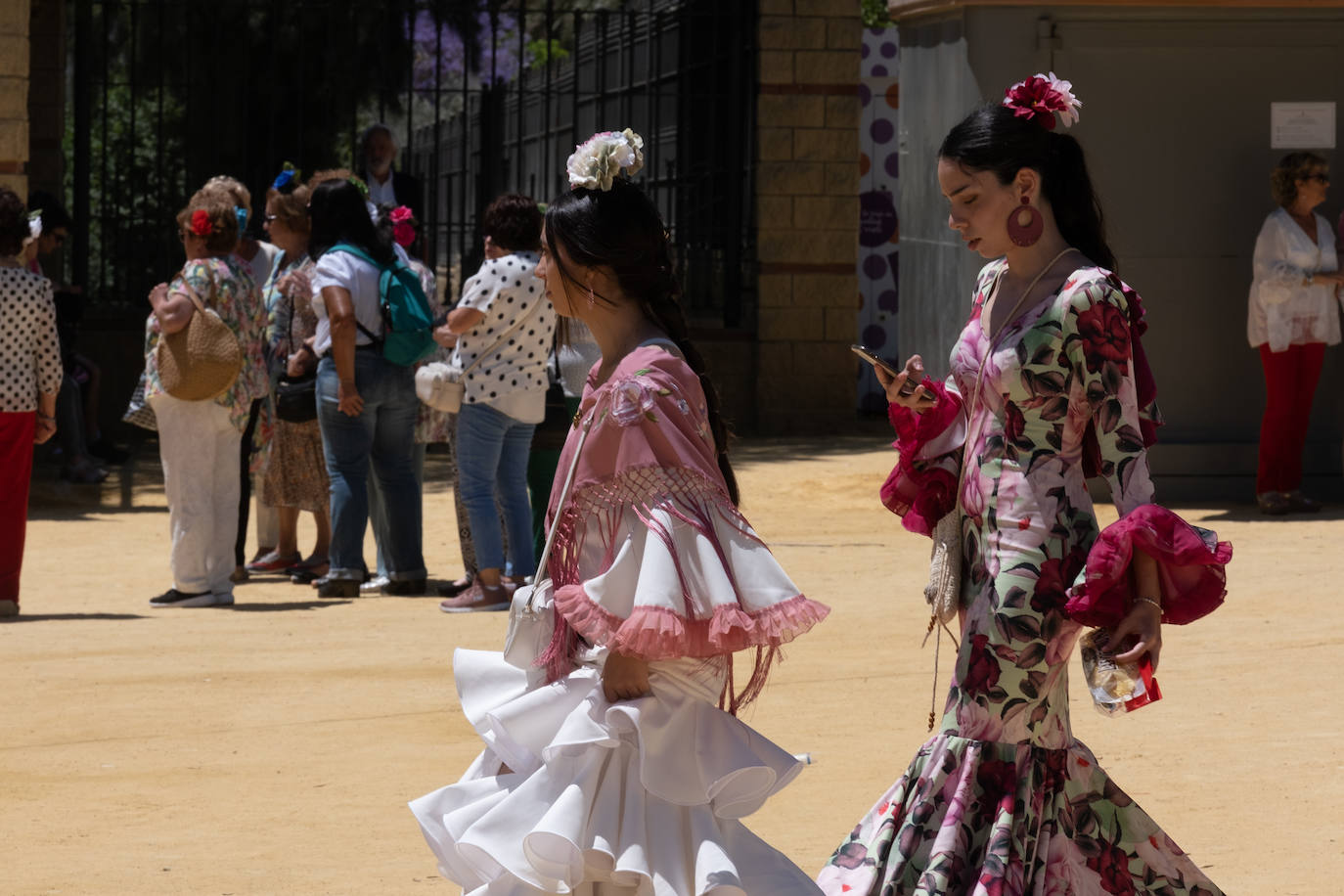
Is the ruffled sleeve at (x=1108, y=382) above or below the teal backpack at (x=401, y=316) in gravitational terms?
below

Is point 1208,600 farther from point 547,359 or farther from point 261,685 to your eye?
point 547,359

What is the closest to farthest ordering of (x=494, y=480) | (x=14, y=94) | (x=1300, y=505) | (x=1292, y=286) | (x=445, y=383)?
(x=445, y=383) → (x=494, y=480) → (x=1292, y=286) → (x=1300, y=505) → (x=14, y=94)

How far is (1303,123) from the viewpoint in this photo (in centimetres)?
1197

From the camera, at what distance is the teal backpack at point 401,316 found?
9023 millimetres

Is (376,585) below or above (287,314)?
below

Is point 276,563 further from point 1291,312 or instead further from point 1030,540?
point 1030,540

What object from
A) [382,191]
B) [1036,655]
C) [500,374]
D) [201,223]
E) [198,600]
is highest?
[382,191]

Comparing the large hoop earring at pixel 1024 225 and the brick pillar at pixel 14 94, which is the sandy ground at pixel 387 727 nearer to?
the large hoop earring at pixel 1024 225

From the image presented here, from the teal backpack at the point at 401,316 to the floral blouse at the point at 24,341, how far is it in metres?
1.30

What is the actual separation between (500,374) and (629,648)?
5.32 metres

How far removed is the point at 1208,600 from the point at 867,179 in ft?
46.7

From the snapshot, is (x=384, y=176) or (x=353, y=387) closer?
(x=353, y=387)

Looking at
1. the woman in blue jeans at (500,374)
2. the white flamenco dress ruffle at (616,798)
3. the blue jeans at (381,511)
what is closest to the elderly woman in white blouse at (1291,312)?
the woman in blue jeans at (500,374)

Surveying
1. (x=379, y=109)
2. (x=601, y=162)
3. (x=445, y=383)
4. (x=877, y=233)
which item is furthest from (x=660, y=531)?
(x=877, y=233)
